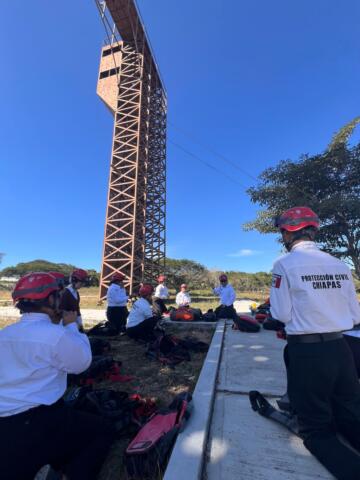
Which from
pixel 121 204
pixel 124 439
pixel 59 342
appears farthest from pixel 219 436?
pixel 121 204

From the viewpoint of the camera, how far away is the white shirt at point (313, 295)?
1.58m

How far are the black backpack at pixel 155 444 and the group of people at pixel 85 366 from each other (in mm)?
221

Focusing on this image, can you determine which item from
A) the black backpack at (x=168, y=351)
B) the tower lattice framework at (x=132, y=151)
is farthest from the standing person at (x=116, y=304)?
the tower lattice framework at (x=132, y=151)

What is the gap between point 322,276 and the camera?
5.33ft

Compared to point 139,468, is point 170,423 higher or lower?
higher

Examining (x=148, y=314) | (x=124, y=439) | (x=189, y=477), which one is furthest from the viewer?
(x=148, y=314)

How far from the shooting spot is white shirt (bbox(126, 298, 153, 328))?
5.11m

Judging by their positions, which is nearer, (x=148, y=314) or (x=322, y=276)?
(x=322, y=276)

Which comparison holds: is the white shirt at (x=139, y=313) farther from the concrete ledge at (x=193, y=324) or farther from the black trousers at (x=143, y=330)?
the concrete ledge at (x=193, y=324)

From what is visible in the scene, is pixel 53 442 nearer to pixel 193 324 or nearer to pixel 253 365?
pixel 253 365

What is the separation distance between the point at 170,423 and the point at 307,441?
993 mm

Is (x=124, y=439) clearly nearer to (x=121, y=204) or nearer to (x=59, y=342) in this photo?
(x=59, y=342)

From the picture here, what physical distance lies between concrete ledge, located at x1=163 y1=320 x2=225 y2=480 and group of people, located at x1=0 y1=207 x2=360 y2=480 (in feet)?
1.66

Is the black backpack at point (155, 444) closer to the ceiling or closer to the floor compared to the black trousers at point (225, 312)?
closer to the floor
